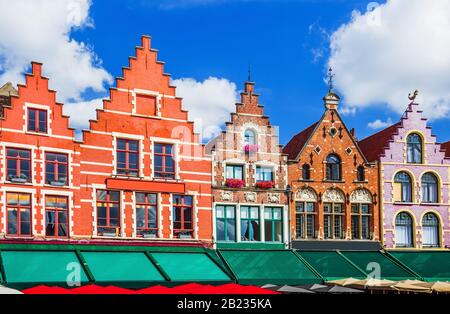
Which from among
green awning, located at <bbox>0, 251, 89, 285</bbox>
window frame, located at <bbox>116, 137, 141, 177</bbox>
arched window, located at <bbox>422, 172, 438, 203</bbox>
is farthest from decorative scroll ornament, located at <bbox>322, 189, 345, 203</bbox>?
green awning, located at <bbox>0, 251, 89, 285</bbox>

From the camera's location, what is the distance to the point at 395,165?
3169 centimetres

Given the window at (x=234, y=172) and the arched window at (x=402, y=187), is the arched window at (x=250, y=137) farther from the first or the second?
the arched window at (x=402, y=187)

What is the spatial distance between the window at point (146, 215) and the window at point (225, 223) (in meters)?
2.91

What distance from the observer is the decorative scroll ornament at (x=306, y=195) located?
3003 centimetres

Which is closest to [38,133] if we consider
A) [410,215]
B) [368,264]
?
[368,264]

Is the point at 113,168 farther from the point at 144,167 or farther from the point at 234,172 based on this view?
the point at 234,172

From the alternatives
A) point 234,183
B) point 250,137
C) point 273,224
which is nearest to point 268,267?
point 273,224

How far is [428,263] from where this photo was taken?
1187 inches

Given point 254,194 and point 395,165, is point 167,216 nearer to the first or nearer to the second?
point 254,194

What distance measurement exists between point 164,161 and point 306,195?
704 centimetres

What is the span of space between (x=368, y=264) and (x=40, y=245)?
14.4 metres

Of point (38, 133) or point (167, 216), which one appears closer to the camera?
point (38, 133)

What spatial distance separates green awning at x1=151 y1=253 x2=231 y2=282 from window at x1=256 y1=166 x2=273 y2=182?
4614 millimetres
